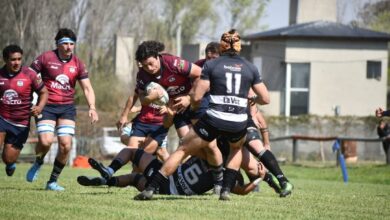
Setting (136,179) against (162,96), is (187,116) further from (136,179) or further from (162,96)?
(136,179)

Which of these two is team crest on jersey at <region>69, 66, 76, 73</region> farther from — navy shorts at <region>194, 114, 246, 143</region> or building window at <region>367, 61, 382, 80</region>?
building window at <region>367, 61, 382, 80</region>

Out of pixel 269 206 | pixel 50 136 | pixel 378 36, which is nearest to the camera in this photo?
pixel 269 206

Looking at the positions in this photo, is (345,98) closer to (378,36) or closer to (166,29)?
(378,36)

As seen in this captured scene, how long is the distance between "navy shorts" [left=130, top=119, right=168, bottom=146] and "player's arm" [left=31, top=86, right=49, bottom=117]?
1701mm

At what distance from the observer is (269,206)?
34.9 feet

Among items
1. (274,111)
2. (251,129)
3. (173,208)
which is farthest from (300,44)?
(173,208)

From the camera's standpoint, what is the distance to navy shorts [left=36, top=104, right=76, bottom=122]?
1327 centimetres

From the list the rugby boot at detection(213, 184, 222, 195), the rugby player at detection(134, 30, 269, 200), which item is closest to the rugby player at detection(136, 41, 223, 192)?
the rugby boot at detection(213, 184, 222, 195)

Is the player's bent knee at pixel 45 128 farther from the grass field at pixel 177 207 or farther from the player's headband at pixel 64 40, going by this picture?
the grass field at pixel 177 207

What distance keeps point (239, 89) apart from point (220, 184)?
171cm

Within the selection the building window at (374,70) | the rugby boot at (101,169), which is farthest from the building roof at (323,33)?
the rugby boot at (101,169)

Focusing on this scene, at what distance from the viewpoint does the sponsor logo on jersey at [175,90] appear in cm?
1216

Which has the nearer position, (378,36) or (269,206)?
(269,206)

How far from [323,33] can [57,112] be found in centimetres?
3621
